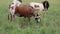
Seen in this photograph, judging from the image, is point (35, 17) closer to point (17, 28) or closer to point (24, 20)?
point (24, 20)

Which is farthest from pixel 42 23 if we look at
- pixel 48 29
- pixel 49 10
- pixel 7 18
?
pixel 49 10

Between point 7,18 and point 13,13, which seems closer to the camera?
point 13,13

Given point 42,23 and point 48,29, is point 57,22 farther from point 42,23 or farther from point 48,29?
point 48,29

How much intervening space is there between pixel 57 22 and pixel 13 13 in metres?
2.26

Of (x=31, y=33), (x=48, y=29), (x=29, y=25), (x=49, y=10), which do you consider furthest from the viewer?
(x=49, y=10)

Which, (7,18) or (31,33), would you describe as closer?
(31,33)

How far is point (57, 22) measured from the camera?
10.5 m

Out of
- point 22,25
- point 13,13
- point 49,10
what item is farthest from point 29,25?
point 49,10

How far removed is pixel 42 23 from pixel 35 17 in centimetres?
44

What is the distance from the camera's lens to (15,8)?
10008mm

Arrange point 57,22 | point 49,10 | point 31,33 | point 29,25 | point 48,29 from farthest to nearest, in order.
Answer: point 49,10, point 57,22, point 29,25, point 48,29, point 31,33

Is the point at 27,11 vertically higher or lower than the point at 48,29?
higher

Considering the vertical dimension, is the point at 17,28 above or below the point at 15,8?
below

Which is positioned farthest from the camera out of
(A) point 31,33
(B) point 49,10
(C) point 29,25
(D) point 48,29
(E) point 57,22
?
(B) point 49,10
